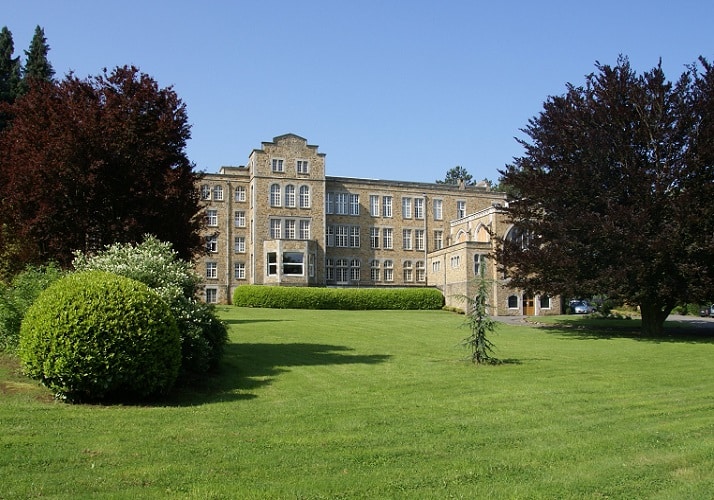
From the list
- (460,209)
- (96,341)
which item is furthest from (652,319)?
(460,209)

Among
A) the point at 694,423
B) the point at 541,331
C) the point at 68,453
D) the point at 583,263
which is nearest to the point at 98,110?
the point at 68,453

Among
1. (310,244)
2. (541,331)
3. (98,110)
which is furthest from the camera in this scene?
(310,244)

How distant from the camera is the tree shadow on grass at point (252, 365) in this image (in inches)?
444

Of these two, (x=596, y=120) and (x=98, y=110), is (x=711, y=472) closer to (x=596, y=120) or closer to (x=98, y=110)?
(x=98, y=110)

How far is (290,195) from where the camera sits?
5684cm

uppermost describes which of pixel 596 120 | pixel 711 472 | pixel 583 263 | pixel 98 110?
pixel 596 120

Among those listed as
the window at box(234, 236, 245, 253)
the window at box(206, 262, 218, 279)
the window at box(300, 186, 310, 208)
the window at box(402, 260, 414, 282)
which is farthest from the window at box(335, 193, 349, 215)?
the window at box(206, 262, 218, 279)

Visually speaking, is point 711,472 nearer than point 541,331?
Yes

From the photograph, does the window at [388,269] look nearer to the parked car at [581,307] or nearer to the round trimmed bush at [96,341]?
the parked car at [581,307]

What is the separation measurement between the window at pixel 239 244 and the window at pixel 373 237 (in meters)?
12.1

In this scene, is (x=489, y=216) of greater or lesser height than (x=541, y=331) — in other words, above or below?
above

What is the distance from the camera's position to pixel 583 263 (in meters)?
28.0

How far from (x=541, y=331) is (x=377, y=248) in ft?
105

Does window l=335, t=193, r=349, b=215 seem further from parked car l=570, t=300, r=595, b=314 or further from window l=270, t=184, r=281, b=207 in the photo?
parked car l=570, t=300, r=595, b=314
